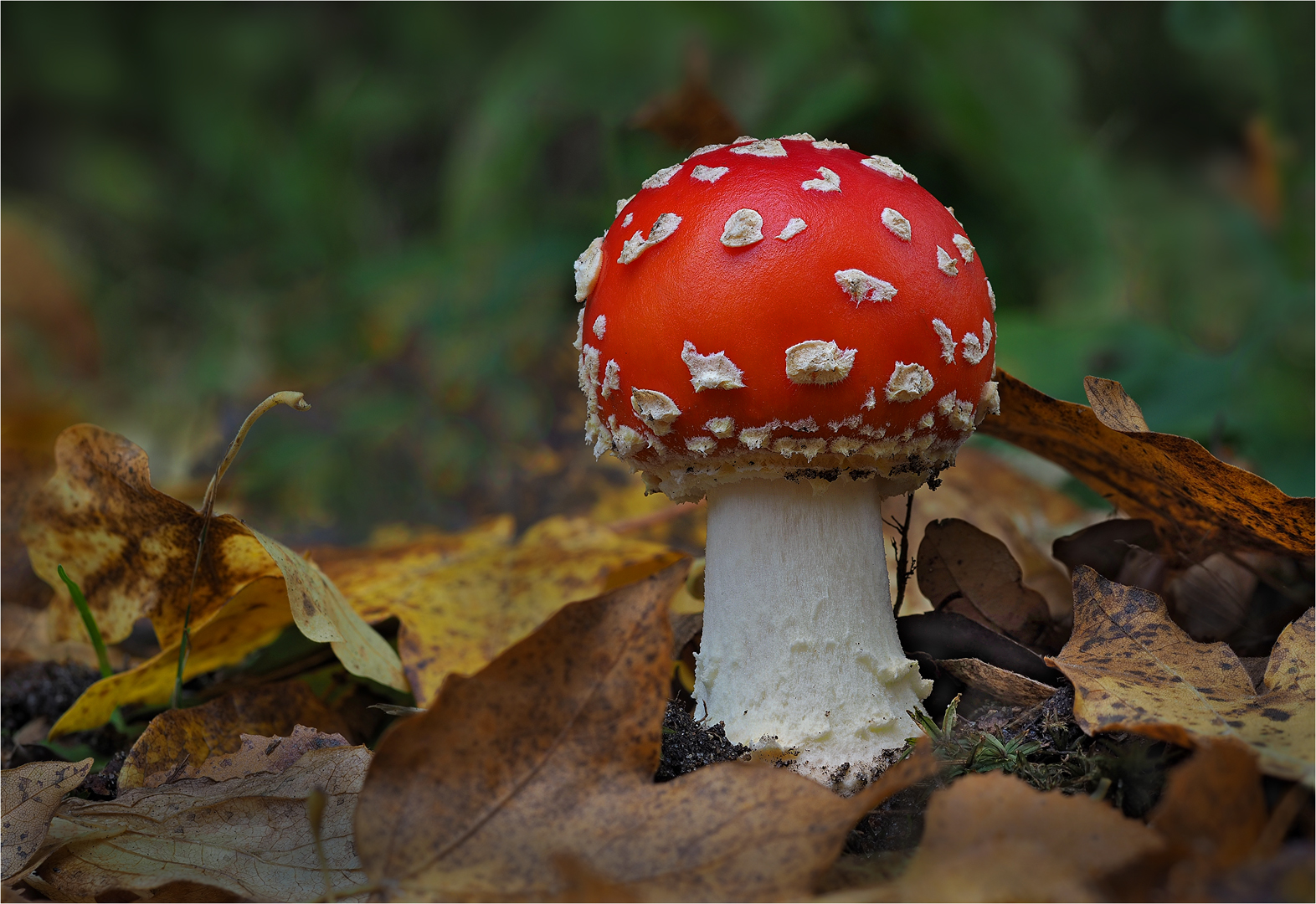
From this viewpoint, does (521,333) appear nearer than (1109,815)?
No

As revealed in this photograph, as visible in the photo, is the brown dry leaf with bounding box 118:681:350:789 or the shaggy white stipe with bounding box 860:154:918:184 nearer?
the brown dry leaf with bounding box 118:681:350:789

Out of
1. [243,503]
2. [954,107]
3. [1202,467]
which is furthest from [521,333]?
[1202,467]

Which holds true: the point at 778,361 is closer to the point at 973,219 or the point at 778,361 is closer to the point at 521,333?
the point at 521,333

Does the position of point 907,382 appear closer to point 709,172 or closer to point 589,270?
point 709,172

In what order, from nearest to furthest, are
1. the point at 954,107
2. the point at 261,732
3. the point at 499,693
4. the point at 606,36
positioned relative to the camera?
the point at 499,693 → the point at 261,732 → the point at 954,107 → the point at 606,36

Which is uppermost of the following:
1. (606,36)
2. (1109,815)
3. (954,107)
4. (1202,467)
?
(606,36)

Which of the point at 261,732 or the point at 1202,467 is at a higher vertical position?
the point at 1202,467

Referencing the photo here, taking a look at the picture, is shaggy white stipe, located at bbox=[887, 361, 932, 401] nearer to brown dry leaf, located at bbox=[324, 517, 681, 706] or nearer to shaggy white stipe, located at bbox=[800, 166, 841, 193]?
shaggy white stipe, located at bbox=[800, 166, 841, 193]

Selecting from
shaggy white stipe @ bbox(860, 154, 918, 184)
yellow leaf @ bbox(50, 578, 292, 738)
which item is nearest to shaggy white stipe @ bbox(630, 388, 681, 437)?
shaggy white stipe @ bbox(860, 154, 918, 184)

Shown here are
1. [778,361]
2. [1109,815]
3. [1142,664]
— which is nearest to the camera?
[1109,815]
